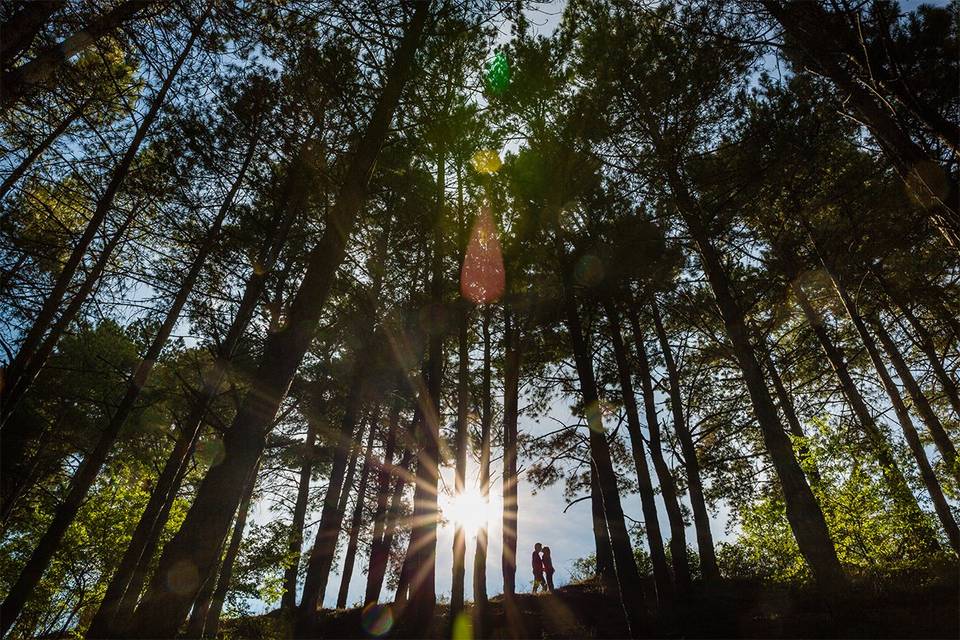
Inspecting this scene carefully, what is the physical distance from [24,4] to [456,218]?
8070mm

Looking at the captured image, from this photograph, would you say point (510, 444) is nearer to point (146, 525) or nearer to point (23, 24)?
point (146, 525)

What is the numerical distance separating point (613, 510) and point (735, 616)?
299 centimetres

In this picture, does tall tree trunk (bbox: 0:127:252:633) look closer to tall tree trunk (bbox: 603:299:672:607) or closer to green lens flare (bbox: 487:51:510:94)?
green lens flare (bbox: 487:51:510:94)

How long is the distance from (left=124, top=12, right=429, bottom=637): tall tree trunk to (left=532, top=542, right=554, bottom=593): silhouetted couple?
12.7 m

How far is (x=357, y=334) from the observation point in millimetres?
11891

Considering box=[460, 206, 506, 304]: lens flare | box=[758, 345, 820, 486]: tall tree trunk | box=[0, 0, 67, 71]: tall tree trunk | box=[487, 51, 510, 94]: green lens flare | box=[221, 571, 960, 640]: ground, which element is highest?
box=[487, 51, 510, 94]: green lens flare

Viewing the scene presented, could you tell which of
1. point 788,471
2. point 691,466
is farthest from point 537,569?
point 788,471

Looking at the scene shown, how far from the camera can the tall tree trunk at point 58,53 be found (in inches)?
178

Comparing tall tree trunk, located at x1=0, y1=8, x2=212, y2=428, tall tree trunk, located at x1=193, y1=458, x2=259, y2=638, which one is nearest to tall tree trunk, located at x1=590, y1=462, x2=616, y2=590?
tall tree trunk, located at x1=193, y1=458, x2=259, y2=638

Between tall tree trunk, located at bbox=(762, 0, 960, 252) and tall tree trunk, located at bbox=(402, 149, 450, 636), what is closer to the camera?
tall tree trunk, located at bbox=(762, 0, 960, 252)

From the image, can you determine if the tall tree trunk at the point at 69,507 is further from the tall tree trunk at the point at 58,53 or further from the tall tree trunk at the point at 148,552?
the tall tree trunk at the point at 58,53

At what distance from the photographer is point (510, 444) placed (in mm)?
11953

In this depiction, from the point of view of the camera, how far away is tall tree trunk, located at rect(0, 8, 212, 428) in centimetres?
474

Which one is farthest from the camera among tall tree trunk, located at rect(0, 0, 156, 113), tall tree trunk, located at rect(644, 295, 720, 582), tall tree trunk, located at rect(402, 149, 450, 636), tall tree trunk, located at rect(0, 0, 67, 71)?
tall tree trunk, located at rect(644, 295, 720, 582)
